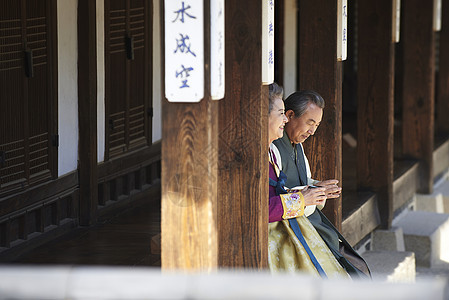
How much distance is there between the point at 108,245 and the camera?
6.40 metres

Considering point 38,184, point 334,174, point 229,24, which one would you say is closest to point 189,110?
point 229,24

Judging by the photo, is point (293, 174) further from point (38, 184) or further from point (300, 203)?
point (38, 184)

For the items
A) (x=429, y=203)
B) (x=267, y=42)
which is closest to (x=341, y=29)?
(x=267, y=42)

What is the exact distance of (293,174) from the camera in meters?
4.92

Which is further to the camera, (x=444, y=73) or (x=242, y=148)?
(x=444, y=73)

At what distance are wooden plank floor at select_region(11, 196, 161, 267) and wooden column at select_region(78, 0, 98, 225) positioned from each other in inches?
8.5

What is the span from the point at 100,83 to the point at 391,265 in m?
2.48

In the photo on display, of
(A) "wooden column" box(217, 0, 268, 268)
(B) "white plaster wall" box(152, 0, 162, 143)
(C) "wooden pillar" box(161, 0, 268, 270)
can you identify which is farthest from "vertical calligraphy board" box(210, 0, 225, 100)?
(B) "white plaster wall" box(152, 0, 162, 143)

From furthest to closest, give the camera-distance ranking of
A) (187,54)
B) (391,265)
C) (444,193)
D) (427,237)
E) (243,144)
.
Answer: (444,193)
(427,237)
(391,265)
(243,144)
(187,54)

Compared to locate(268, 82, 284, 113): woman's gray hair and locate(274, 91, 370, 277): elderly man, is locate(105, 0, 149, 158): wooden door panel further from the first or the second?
locate(268, 82, 284, 113): woman's gray hair

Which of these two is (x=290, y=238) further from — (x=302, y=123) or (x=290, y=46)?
(x=290, y=46)

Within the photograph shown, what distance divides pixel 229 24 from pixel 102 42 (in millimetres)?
2990

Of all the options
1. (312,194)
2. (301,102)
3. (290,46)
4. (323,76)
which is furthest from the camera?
(290,46)

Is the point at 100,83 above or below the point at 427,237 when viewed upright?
above
